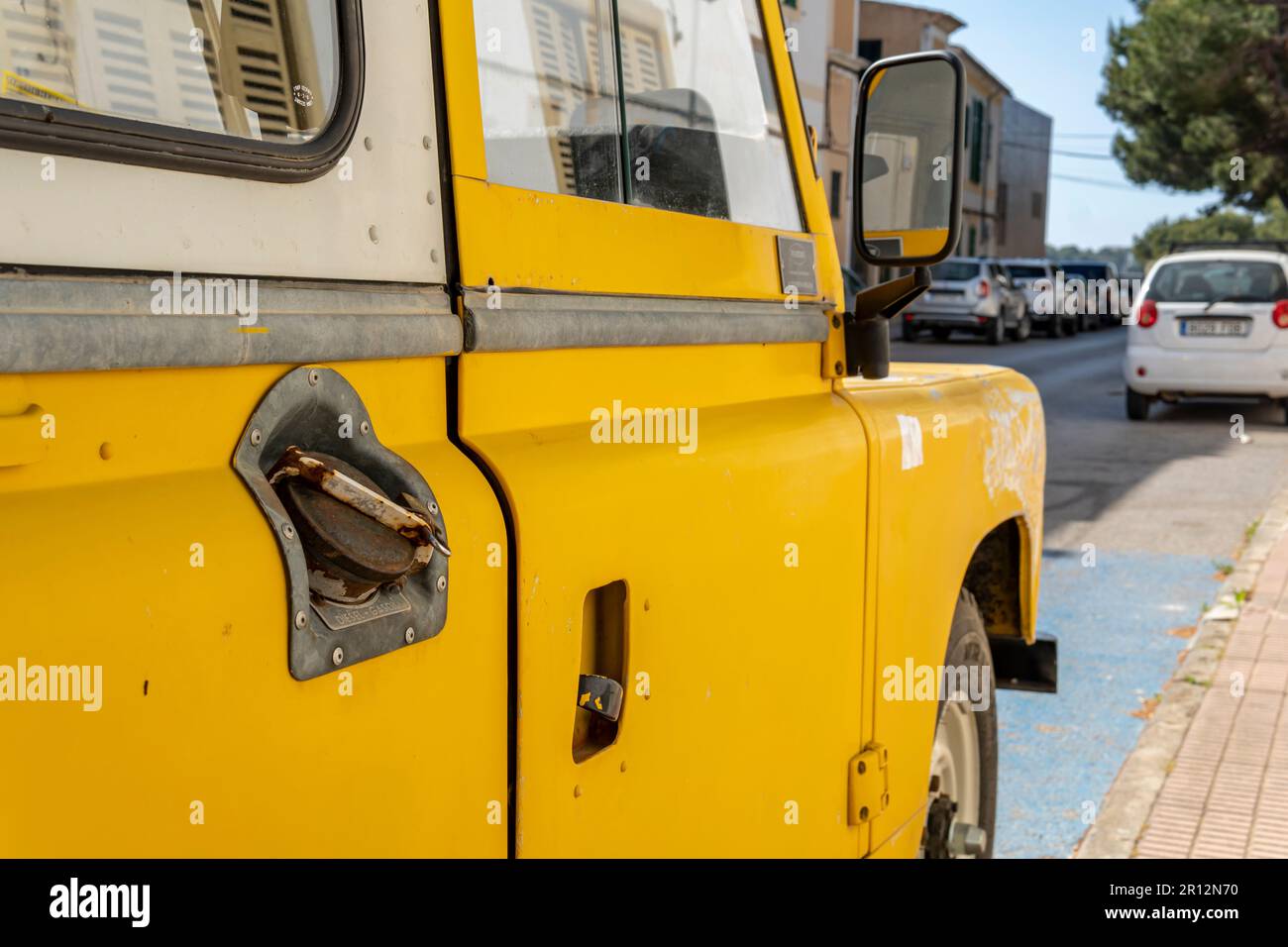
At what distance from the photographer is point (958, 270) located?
28.3 m

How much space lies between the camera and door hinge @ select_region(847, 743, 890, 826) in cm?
240

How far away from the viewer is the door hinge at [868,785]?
240 centimetres

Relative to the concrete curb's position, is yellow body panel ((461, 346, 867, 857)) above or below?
above

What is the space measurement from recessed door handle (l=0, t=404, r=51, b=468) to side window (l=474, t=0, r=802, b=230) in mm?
686

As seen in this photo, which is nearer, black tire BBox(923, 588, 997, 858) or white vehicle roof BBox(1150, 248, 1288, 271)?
black tire BBox(923, 588, 997, 858)

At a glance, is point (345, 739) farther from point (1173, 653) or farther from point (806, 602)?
point (1173, 653)

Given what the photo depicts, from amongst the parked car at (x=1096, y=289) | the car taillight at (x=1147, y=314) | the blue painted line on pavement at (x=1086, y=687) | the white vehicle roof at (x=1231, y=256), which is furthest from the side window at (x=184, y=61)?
the parked car at (x=1096, y=289)

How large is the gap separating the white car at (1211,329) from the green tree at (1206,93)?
1677 cm

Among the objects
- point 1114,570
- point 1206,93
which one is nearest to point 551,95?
point 1114,570

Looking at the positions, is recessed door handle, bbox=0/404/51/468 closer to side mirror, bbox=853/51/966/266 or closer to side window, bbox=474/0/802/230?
side window, bbox=474/0/802/230

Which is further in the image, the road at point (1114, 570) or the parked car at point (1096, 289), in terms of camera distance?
the parked car at point (1096, 289)
